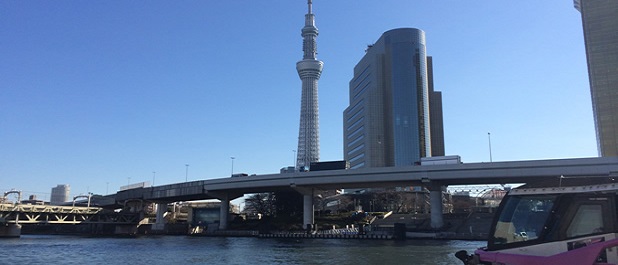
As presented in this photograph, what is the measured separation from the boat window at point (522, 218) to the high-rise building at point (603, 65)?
463ft

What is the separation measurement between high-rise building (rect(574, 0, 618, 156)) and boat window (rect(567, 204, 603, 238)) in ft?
465

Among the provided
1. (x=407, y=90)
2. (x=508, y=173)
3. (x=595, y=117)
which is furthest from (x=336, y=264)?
(x=407, y=90)

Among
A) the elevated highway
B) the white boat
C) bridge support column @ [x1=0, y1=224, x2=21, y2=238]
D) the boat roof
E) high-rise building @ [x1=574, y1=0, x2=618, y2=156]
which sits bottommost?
bridge support column @ [x1=0, y1=224, x2=21, y2=238]

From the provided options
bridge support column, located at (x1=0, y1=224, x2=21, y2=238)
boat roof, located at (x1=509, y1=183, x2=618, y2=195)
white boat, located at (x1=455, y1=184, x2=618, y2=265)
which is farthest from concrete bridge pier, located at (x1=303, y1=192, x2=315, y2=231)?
boat roof, located at (x1=509, y1=183, x2=618, y2=195)

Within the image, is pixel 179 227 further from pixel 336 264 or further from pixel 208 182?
pixel 336 264

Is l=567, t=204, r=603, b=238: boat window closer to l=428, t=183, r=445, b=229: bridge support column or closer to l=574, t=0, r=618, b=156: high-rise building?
l=428, t=183, r=445, b=229: bridge support column

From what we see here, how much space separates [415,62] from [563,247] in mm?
191669

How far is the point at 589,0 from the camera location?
138 m

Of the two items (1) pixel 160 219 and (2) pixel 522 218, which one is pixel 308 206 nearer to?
(1) pixel 160 219

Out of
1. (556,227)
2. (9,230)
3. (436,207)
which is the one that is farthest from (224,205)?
(556,227)

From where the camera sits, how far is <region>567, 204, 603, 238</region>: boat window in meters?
8.48

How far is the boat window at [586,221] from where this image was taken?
848 centimetres

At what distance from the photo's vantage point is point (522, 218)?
31.9 feet

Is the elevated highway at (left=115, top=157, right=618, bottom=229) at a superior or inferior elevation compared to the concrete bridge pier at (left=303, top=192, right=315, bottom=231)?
superior
